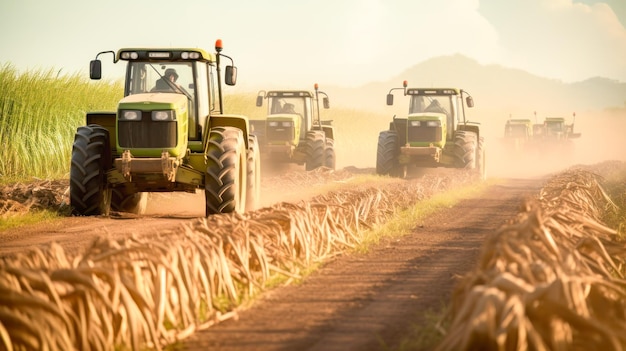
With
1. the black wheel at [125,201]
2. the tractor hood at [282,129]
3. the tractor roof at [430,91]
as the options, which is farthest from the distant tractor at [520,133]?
the black wheel at [125,201]

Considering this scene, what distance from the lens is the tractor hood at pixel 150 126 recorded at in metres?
12.9

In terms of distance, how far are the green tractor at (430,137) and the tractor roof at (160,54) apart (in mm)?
12866

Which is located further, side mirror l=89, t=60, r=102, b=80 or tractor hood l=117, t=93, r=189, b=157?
side mirror l=89, t=60, r=102, b=80

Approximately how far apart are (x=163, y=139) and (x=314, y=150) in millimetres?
12584

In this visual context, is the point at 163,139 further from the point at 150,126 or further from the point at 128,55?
the point at 128,55

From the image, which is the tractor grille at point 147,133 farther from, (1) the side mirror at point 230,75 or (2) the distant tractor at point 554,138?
(2) the distant tractor at point 554,138

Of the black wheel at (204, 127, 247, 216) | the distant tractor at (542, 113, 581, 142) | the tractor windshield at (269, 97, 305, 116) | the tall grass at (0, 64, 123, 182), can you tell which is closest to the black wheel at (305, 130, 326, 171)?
the tractor windshield at (269, 97, 305, 116)

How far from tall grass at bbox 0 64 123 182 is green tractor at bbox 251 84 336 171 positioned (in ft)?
16.8

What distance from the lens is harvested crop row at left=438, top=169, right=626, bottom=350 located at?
4.70 m

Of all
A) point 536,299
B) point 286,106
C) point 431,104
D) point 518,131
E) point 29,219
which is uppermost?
point 431,104

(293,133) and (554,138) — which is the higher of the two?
(293,133)

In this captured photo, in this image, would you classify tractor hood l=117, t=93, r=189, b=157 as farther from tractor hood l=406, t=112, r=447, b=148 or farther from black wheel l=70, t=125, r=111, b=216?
tractor hood l=406, t=112, r=447, b=148

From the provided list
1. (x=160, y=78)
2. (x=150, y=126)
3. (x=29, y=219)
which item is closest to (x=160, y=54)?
(x=160, y=78)

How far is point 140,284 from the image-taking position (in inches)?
238
